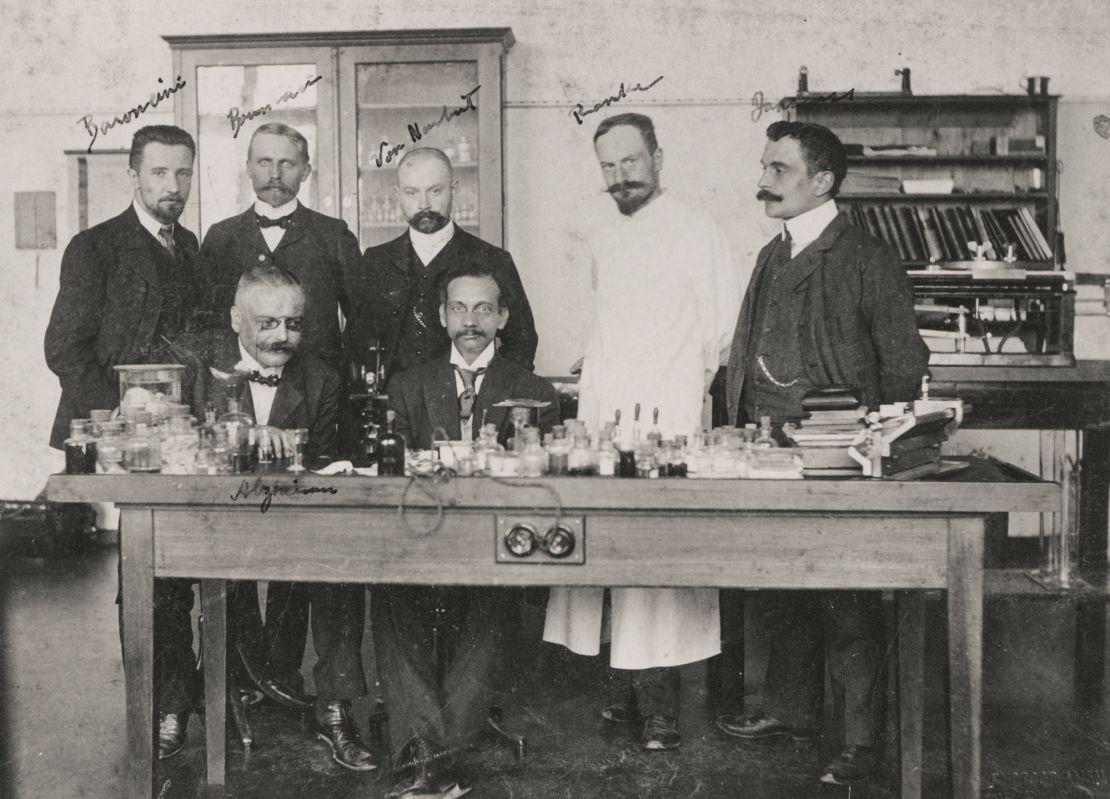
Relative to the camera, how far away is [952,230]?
545cm

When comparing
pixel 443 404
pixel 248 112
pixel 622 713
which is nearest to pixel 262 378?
pixel 443 404

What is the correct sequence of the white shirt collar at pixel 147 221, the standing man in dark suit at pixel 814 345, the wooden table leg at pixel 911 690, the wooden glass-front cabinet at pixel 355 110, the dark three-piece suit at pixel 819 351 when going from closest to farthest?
the wooden table leg at pixel 911 690 < the standing man in dark suit at pixel 814 345 < the dark three-piece suit at pixel 819 351 < the white shirt collar at pixel 147 221 < the wooden glass-front cabinet at pixel 355 110

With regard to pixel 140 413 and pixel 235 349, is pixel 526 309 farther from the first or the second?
pixel 140 413

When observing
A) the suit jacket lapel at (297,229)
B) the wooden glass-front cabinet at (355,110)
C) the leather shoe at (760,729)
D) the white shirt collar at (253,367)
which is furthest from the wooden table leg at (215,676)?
the wooden glass-front cabinet at (355,110)

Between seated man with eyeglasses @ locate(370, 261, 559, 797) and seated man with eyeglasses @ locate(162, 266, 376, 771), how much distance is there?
24 centimetres

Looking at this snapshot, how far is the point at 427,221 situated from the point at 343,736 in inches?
83.1

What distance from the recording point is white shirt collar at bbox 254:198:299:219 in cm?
452

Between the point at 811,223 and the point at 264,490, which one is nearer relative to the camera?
the point at 264,490

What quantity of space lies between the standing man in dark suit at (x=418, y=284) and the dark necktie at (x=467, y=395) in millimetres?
818

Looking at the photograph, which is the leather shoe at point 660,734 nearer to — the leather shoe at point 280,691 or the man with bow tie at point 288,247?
the leather shoe at point 280,691

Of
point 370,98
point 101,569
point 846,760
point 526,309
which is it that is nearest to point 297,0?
point 370,98

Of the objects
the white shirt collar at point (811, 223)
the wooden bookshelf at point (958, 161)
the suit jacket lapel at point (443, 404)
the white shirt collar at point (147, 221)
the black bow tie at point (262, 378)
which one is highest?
the wooden bookshelf at point (958, 161)

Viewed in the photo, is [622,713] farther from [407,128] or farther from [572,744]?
[407,128]

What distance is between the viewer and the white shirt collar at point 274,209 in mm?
4516
